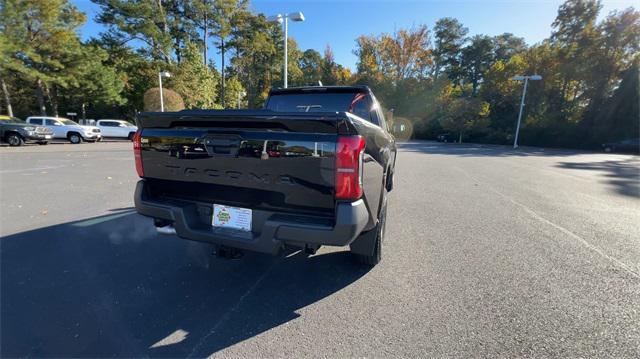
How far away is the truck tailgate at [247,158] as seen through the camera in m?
2.06

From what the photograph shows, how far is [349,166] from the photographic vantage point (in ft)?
6.54

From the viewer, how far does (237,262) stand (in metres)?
3.24

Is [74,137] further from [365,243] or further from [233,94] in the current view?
[365,243]

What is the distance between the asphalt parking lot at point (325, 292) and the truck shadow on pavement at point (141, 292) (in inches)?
0.5

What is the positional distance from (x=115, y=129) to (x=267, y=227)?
25696mm

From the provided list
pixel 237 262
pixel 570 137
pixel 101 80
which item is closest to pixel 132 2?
pixel 101 80

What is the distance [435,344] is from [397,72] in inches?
1909

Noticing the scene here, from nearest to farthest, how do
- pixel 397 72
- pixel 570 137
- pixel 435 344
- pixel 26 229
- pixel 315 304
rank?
pixel 435 344 → pixel 315 304 → pixel 26 229 → pixel 570 137 → pixel 397 72

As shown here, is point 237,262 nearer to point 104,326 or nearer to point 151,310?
point 151,310

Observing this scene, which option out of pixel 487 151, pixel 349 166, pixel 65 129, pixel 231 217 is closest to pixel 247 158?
pixel 231 217

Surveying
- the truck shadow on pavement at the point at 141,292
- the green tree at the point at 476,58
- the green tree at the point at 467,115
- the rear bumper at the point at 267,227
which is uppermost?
the green tree at the point at 476,58

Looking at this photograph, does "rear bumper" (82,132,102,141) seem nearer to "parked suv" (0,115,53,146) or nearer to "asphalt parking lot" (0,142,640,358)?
"parked suv" (0,115,53,146)

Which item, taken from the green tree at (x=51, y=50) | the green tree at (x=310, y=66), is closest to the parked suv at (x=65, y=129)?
the green tree at (x=51, y=50)

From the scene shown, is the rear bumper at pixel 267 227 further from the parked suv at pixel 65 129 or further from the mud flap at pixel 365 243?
the parked suv at pixel 65 129
